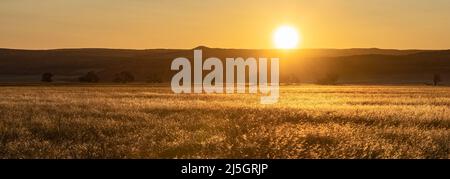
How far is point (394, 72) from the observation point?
148 meters

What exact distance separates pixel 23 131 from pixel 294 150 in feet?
22.6

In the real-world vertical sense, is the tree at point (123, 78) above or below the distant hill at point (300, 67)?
below

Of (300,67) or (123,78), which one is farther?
(300,67)

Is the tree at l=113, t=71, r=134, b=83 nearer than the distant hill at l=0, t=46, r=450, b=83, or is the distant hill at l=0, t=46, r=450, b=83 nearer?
the tree at l=113, t=71, r=134, b=83

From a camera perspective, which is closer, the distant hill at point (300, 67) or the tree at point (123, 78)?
the tree at point (123, 78)

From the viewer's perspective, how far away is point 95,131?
49.5ft

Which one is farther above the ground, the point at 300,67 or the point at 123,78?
the point at 300,67

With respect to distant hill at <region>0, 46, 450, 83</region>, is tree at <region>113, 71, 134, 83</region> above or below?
below

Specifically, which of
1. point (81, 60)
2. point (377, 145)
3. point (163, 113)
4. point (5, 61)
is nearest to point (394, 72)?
point (81, 60)
